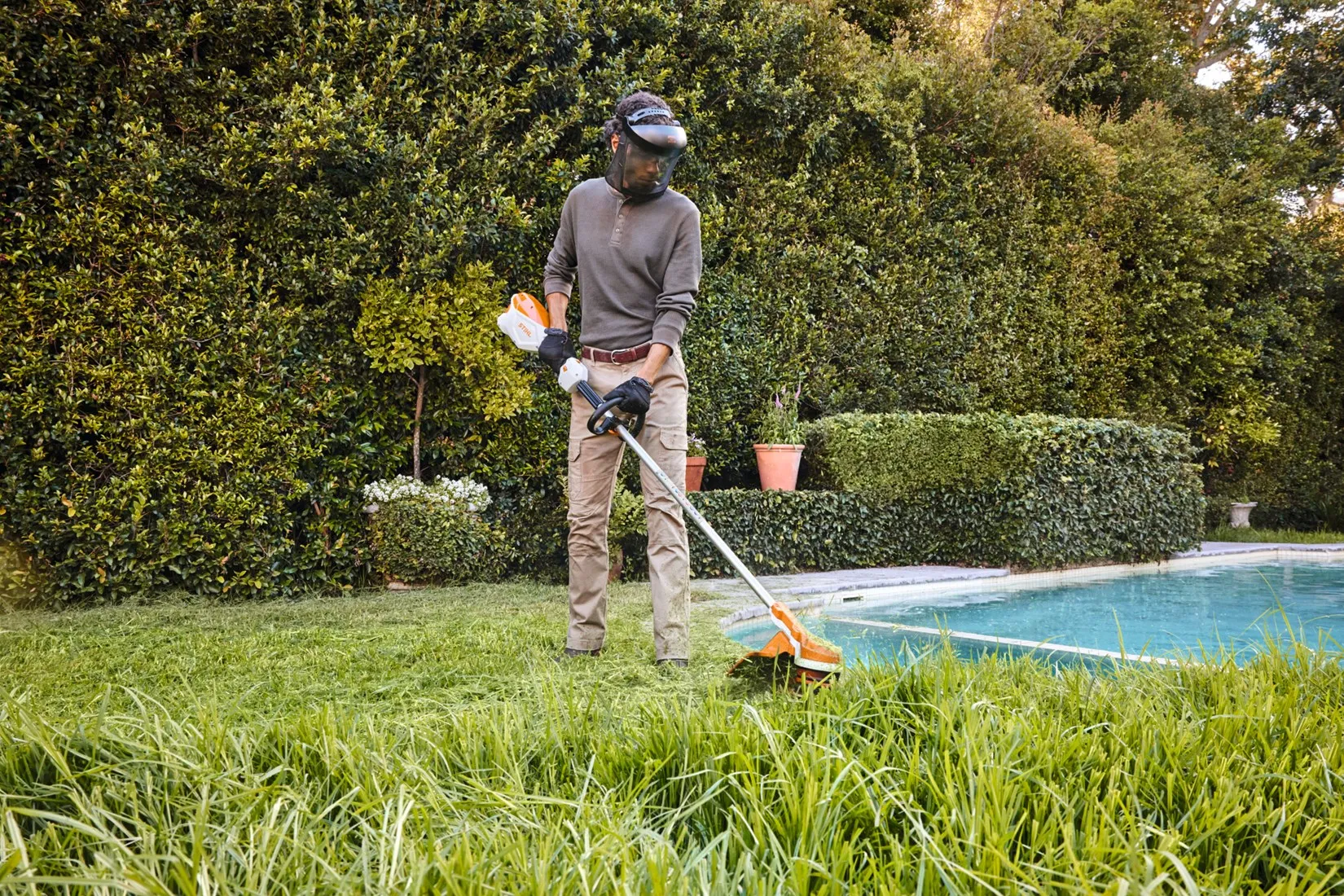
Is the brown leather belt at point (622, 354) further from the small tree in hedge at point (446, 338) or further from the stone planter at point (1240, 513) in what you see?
the stone planter at point (1240, 513)

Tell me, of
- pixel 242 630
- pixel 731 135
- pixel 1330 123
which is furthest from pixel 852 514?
pixel 1330 123

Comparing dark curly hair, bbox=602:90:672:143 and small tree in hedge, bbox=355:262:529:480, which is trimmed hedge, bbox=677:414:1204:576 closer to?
small tree in hedge, bbox=355:262:529:480

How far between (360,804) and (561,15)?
5.95 metres

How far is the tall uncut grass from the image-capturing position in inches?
51.2

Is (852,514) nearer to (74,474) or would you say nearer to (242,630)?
(242,630)

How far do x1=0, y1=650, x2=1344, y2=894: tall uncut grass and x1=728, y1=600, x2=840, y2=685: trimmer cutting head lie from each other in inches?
15.4

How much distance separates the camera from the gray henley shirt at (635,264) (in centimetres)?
364

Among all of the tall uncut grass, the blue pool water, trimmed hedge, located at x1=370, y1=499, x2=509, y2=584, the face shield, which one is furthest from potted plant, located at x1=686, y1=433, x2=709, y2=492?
the tall uncut grass

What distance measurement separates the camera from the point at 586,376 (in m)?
3.73

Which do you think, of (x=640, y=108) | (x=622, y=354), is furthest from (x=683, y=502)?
(x=640, y=108)

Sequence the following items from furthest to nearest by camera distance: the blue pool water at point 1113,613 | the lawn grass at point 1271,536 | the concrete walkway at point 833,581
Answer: the lawn grass at point 1271,536 < the concrete walkway at point 833,581 < the blue pool water at point 1113,613

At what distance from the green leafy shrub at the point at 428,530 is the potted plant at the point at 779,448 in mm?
2484

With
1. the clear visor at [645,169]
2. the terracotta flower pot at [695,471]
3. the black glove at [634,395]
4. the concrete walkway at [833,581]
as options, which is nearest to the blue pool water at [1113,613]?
the concrete walkway at [833,581]

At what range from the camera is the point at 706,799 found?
1.54 metres
